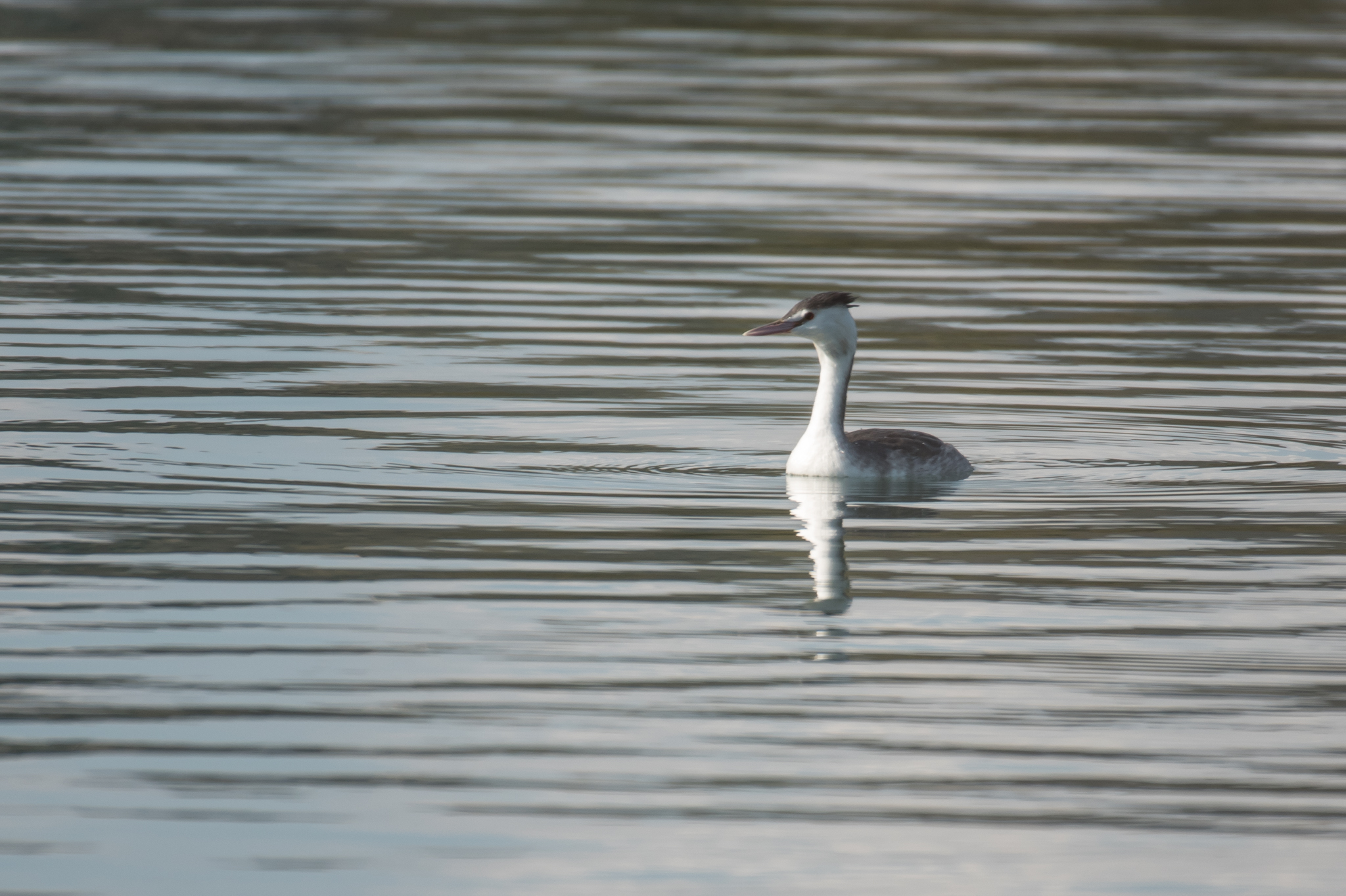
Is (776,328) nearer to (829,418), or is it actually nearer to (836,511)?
(829,418)

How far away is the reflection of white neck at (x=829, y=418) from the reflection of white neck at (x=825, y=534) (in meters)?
0.08

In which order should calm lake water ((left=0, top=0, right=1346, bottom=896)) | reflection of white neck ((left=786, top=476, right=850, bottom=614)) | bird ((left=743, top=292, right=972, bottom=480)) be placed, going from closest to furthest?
calm lake water ((left=0, top=0, right=1346, bottom=896)) → reflection of white neck ((left=786, top=476, right=850, bottom=614)) → bird ((left=743, top=292, right=972, bottom=480))

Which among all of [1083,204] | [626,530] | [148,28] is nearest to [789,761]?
[626,530]

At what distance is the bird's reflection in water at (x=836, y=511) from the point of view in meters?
9.07

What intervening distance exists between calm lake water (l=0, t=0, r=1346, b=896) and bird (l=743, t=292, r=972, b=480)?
177 millimetres

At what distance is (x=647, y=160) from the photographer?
74.7 feet

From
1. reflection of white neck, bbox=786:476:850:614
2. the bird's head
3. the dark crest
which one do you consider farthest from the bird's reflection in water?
the dark crest

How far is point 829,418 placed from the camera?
11.2 meters

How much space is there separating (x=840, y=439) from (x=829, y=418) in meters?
0.11

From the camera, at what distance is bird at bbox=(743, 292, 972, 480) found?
36.8ft

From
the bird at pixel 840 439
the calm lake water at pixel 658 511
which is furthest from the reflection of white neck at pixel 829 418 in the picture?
the calm lake water at pixel 658 511

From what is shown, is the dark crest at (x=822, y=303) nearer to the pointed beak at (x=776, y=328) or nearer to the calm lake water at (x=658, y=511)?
the pointed beak at (x=776, y=328)

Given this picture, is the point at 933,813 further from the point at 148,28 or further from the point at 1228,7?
the point at 1228,7

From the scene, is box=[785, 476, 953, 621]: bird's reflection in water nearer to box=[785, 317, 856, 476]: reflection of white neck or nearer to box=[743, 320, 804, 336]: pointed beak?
box=[785, 317, 856, 476]: reflection of white neck
